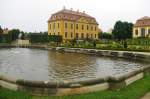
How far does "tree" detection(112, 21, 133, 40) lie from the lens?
6556 cm

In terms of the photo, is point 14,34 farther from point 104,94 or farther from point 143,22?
point 104,94

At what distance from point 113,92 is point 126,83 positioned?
1.20 m

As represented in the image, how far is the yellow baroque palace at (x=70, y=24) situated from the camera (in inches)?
2554

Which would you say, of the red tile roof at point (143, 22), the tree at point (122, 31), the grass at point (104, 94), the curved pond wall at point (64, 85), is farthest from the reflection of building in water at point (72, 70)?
the tree at point (122, 31)

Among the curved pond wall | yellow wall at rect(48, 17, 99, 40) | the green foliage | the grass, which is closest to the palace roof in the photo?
yellow wall at rect(48, 17, 99, 40)

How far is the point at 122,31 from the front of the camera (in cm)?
6612

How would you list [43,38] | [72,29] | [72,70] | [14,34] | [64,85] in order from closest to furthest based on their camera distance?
[64,85]
[72,70]
[43,38]
[14,34]
[72,29]

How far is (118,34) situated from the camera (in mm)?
65688

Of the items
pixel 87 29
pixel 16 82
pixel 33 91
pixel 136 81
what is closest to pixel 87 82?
pixel 33 91

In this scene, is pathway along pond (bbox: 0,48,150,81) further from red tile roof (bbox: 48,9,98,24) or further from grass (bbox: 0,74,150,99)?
red tile roof (bbox: 48,9,98,24)

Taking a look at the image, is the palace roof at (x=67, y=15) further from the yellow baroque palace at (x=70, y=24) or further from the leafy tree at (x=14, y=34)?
the leafy tree at (x=14, y=34)

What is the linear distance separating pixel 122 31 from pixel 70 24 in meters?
14.1

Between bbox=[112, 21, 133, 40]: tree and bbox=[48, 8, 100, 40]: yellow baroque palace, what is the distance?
31.0ft

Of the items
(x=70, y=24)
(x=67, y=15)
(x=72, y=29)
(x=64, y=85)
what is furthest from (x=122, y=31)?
(x=64, y=85)
